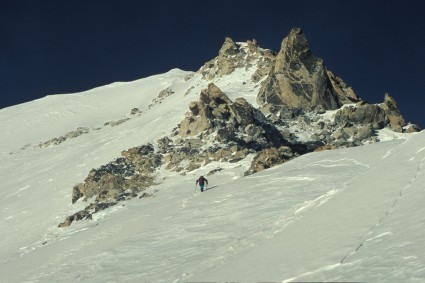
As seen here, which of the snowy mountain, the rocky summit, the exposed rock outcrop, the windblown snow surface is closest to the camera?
the windblown snow surface

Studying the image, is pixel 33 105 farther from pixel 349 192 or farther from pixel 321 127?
pixel 349 192

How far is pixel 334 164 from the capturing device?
1023 inches

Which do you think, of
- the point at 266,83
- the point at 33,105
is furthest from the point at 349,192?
the point at 33,105

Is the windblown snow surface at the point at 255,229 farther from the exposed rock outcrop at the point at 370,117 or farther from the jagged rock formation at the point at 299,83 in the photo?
the jagged rock formation at the point at 299,83

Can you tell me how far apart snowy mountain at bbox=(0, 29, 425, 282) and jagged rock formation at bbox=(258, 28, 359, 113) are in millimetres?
143

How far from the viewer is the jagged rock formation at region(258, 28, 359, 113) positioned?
51.3 meters

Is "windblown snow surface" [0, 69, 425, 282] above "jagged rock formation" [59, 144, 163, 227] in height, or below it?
below

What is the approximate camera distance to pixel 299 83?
172 ft

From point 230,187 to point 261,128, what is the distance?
1867 cm

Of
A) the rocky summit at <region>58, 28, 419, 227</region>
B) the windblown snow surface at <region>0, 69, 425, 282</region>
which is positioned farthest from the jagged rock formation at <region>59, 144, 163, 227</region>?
the windblown snow surface at <region>0, 69, 425, 282</region>

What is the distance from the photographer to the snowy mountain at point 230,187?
11.8 m

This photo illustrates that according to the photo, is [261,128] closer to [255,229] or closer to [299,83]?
[299,83]

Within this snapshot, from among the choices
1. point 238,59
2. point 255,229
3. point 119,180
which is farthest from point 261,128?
point 255,229

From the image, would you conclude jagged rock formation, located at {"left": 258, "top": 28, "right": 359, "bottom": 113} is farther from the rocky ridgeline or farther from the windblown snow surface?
the windblown snow surface
